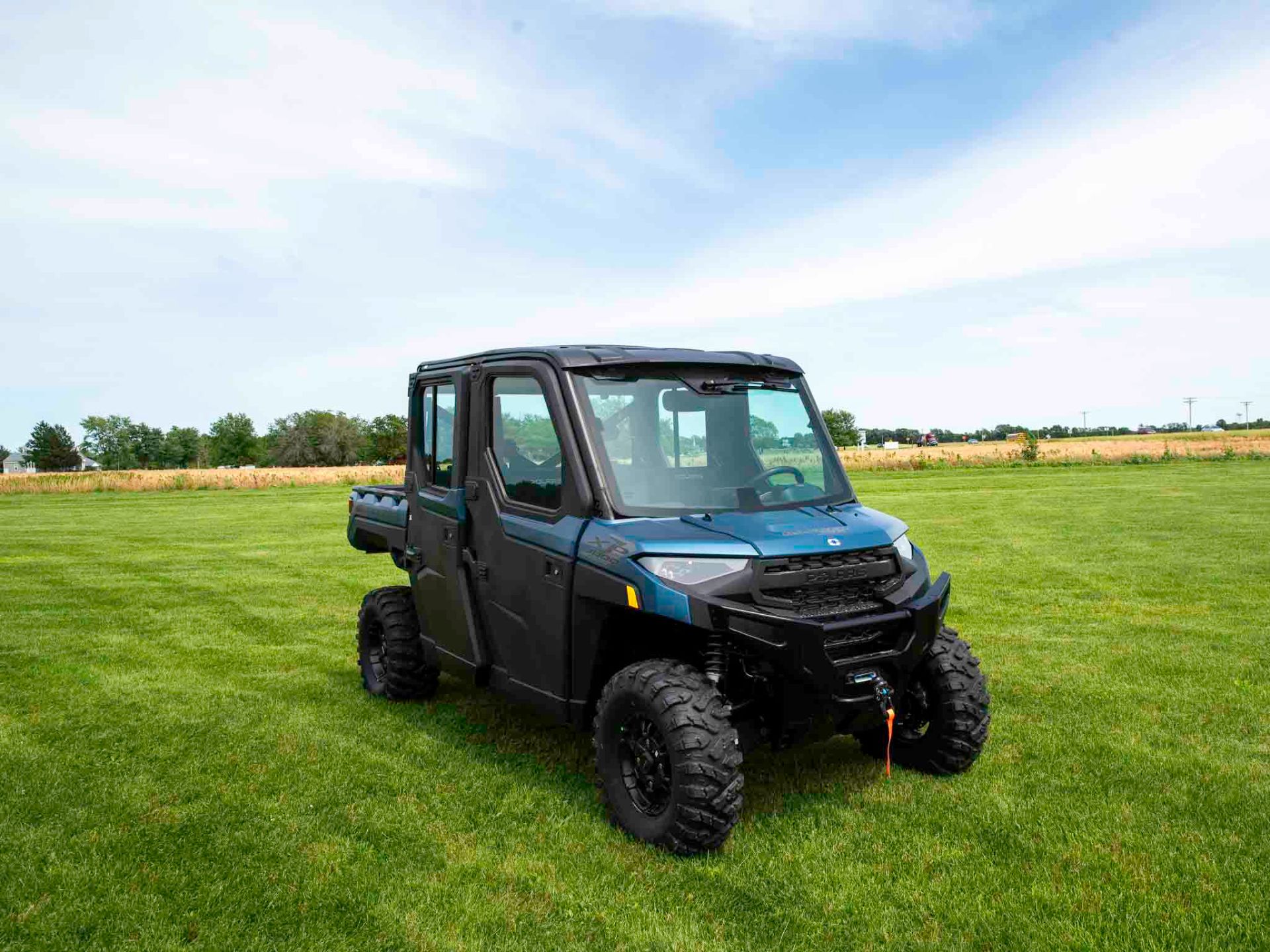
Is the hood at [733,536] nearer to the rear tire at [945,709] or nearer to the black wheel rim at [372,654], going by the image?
the rear tire at [945,709]

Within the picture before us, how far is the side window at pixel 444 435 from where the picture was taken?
613 centimetres

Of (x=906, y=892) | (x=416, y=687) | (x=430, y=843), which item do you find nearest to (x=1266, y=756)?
(x=906, y=892)

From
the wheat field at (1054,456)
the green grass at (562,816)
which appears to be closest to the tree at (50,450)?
the wheat field at (1054,456)

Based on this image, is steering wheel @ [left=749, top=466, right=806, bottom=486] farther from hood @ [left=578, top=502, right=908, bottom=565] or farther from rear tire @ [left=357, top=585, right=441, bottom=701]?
rear tire @ [left=357, top=585, right=441, bottom=701]

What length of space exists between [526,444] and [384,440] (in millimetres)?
131990

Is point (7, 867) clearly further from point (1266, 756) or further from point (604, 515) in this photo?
point (1266, 756)

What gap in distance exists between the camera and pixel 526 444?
5477 millimetres

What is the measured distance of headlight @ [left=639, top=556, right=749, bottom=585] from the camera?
444 centimetres

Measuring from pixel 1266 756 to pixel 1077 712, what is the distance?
116 cm

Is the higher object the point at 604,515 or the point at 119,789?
the point at 604,515

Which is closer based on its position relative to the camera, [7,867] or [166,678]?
[7,867]

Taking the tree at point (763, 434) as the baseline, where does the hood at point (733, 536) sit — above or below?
below

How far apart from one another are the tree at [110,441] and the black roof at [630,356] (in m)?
184

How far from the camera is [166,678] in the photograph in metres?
8.12
